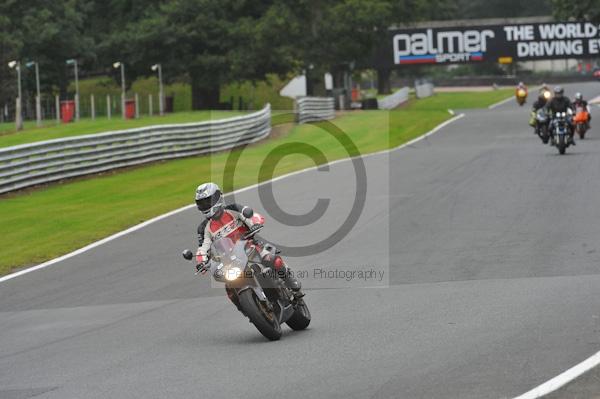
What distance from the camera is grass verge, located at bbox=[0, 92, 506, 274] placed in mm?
18906

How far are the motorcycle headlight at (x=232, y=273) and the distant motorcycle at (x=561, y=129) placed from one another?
1935 cm

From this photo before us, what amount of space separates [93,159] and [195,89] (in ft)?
128

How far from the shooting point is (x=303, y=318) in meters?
11.0

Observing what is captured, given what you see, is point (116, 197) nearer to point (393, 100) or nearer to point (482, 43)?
point (393, 100)

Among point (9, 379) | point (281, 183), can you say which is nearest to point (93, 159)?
point (281, 183)

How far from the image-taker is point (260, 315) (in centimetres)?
1021

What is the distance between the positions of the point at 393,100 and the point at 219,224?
6178 centimetres

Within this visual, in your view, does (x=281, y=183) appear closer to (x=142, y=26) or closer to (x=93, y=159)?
(x=93, y=159)

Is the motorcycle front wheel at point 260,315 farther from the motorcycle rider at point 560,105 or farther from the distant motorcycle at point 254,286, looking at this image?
the motorcycle rider at point 560,105

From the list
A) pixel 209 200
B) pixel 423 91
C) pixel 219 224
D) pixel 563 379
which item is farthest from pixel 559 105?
pixel 423 91

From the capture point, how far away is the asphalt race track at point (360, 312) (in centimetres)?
866

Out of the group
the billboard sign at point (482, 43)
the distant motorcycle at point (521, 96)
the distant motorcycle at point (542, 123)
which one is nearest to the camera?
the distant motorcycle at point (542, 123)

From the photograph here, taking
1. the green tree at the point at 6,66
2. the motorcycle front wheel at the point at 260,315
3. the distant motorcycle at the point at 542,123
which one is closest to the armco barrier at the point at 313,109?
the green tree at the point at 6,66

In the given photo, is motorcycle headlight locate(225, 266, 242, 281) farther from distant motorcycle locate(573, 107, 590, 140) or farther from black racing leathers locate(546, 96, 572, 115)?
distant motorcycle locate(573, 107, 590, 140)
